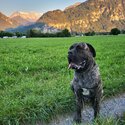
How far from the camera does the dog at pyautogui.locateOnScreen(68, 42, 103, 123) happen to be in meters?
7.14

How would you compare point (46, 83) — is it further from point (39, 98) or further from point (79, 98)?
point (79, 98)

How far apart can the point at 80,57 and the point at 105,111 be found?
2.16 m

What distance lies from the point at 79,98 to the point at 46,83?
3.75 meters

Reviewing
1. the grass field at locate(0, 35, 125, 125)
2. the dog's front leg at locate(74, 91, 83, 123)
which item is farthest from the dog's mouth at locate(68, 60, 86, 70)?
the grass field at locate(0, 35, 125, 125)

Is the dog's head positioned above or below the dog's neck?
above

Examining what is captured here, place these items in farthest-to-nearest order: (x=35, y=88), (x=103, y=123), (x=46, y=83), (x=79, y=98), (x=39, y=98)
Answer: (x=46, y=83)
(x=35, y=88)
(x=39, y=98)
(x=79, y=98)
(x=103, y=123)

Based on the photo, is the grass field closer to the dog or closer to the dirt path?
the dirt path

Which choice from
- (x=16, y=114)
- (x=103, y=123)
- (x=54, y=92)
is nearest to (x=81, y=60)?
(x=103, y=123)

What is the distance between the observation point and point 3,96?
9414mm

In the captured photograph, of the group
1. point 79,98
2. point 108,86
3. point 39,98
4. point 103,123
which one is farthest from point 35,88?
point 103,123

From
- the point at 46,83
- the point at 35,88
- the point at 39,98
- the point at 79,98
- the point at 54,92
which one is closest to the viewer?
the point at 79,98

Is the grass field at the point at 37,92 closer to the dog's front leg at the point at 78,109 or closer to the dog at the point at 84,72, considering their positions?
the dog's front leg at the point at 78,109

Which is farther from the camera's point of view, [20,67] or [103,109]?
[20,67]

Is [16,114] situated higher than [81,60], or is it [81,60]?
[81,60]
